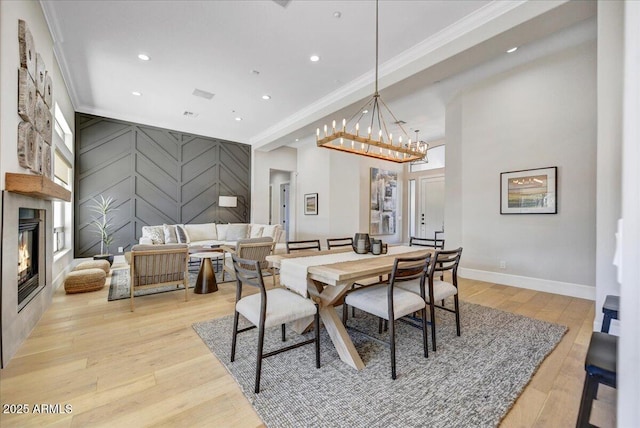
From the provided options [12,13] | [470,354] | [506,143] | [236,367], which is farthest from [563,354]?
[12,13]

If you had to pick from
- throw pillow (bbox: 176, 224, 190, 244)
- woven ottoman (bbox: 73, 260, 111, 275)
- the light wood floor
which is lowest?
the light wood floor

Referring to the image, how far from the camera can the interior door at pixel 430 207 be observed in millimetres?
8086

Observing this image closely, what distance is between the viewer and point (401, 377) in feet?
6.14

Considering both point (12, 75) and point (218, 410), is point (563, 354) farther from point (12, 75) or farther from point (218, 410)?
point (12, 75)

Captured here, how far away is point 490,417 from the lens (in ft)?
4.94

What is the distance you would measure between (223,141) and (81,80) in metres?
3.18

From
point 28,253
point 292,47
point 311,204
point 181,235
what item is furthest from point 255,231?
point 292,47

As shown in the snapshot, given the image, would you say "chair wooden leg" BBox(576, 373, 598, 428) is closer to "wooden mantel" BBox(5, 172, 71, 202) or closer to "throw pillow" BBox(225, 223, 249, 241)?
"wooden mantel" BBox(5, 172, 71, 202)

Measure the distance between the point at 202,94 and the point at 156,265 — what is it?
3213mm

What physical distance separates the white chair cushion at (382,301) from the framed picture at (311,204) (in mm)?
5560

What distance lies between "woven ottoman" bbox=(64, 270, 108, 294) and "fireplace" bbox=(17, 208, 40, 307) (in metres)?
0.86

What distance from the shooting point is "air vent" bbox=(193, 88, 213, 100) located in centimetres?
479

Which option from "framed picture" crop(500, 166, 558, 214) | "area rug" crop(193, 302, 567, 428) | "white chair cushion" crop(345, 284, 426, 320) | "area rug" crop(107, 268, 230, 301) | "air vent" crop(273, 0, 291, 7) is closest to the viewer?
"area rug" crop(193, 302, 567, 428)

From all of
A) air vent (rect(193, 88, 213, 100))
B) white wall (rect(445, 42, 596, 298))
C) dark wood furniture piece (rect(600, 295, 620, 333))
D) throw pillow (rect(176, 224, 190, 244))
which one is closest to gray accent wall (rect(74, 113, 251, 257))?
throw pillow (rect(176, 224, 190, 244))
